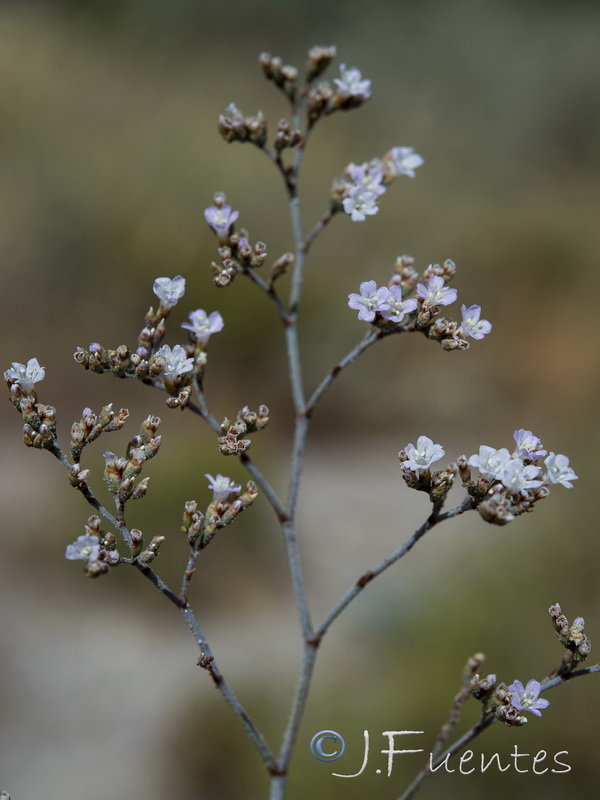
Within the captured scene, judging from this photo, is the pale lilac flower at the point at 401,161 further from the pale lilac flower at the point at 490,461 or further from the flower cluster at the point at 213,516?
the flower cluster at the point at 213,516

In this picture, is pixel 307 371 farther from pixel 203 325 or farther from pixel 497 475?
pixel 497 475

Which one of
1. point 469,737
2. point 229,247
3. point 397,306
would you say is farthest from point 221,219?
point 469,737

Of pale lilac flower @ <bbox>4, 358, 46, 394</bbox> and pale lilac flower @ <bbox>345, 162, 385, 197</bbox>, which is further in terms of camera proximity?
pale lilac flower @ <bbox>345, 162, 385, 197</bbox>

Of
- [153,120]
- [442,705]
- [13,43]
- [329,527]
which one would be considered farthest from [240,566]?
[13,43]

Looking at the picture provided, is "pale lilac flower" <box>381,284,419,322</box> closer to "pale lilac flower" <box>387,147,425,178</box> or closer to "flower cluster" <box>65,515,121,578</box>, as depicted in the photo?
"pale lilac flower" <box>387,147,425,178</box>

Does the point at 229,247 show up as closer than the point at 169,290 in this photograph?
No

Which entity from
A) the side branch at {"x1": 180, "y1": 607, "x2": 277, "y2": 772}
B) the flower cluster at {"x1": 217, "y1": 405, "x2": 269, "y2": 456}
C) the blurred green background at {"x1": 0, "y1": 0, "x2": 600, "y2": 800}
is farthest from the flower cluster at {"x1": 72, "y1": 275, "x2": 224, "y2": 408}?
the blurred green background at {"x1": 0, "y1": 0, "x2": 600, "y2": 800}

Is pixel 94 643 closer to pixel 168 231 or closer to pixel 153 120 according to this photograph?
pixel 168 231
